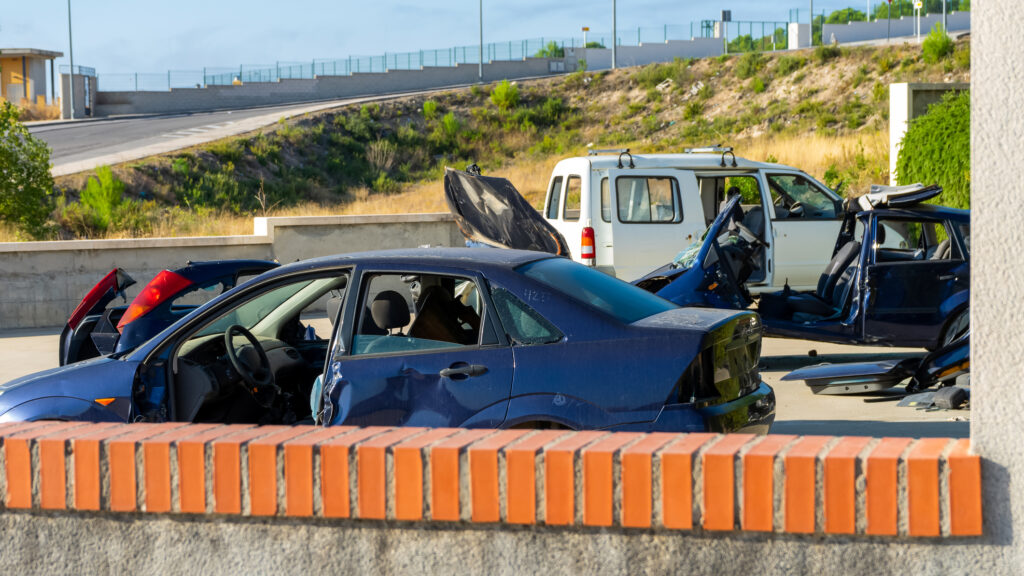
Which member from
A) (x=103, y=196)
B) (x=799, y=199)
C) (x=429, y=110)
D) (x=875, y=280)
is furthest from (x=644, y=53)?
(x=875, y=280)

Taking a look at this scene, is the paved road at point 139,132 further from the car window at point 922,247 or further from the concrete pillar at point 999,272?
the concrete pillar at point 999,272

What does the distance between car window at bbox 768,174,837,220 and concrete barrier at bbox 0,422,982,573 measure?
11.2 meters

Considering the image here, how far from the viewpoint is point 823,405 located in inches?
345

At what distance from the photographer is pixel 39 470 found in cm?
284

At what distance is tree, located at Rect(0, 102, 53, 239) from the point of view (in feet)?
61.6

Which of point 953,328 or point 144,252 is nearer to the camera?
point 953,328

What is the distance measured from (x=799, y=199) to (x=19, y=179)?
45.0ft

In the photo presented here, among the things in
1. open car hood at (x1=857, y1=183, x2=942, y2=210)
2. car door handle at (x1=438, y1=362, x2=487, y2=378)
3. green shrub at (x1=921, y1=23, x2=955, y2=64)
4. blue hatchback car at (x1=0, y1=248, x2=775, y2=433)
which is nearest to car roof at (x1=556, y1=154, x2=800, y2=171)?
open car hood at (x1=857, y1=183, x2=942, y2=210)

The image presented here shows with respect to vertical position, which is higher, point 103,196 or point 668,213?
point 103,196

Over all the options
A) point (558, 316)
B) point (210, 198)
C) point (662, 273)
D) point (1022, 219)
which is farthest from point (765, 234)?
point (210, 198)

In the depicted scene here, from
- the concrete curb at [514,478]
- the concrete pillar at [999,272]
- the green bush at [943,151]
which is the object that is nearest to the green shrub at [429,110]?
the green bush at [943,151]

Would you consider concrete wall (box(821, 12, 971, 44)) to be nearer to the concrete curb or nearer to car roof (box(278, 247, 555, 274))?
car roof (box(278, 247, 555, 274))

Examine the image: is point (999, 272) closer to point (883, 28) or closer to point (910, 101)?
point (910, 101)

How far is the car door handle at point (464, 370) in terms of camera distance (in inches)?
196
